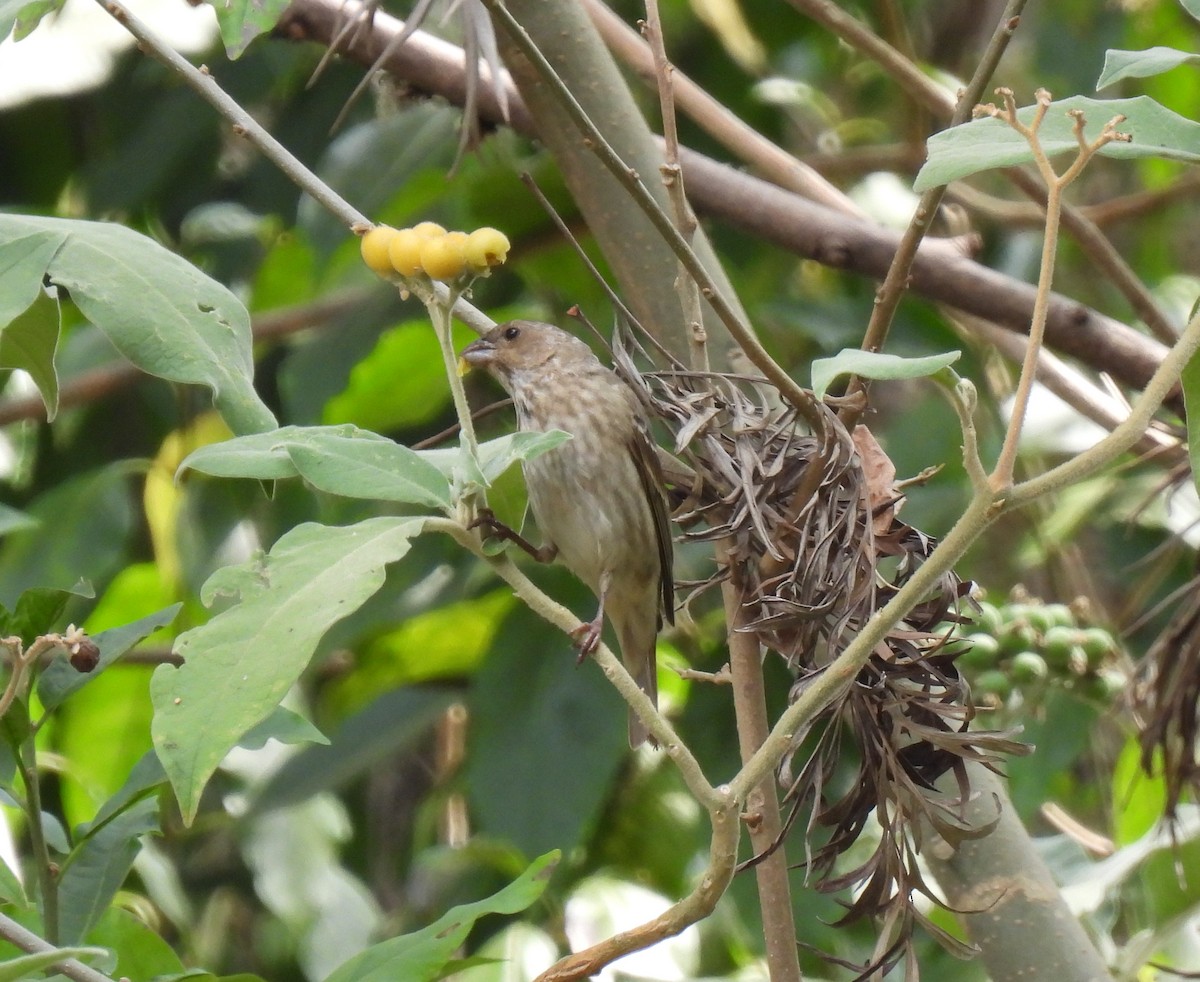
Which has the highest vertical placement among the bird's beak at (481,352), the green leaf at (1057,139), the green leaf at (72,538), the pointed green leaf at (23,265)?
the green leaf at (1057,139)

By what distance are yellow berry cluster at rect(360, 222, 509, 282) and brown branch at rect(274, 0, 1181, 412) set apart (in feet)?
4.95

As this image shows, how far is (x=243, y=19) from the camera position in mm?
1842

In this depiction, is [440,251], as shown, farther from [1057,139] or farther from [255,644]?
[1057,139]

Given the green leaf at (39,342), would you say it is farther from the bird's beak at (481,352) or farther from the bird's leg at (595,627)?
the bird's beak at (481,352)


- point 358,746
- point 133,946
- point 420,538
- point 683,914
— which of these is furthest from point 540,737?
point 683,914

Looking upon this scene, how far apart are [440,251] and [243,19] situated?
58 centimetres

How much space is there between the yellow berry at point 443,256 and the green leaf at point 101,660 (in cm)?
57

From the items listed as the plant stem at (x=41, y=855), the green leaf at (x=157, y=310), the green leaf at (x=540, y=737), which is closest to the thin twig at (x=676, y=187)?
the green leaf at (x=157, y=310)

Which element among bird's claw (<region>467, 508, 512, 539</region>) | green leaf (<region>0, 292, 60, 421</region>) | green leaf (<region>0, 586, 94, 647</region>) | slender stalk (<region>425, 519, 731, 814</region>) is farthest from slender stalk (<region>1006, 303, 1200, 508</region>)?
green leaf (<region>0, 586, 94, 647</region>)

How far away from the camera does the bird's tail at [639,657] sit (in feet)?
10.6

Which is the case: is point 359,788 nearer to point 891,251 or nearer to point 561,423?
point 561,423

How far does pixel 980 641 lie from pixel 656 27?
1423 mm

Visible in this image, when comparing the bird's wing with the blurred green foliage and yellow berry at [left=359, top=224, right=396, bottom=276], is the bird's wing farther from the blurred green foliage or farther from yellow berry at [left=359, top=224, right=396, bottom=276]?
yellow berry at [left=359, top=224, right=396, bottom=276]

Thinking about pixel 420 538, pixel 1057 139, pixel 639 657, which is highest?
pixel 1057 139
